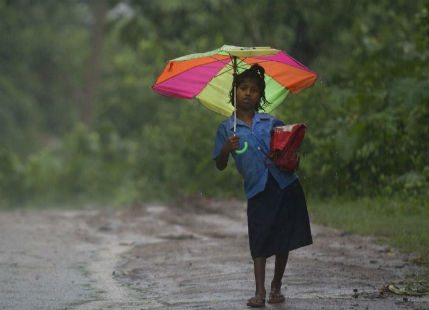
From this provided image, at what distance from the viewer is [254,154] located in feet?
21.4

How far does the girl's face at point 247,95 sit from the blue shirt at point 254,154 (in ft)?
0.37

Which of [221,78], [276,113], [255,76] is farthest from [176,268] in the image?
[276,113]

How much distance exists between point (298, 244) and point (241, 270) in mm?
2065

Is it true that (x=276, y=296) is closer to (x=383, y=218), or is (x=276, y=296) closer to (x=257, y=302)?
(x=257, y=302)

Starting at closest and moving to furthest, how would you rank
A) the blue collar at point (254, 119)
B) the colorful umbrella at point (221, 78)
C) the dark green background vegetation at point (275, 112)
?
the blue collar at point (254, 119) → the colorful umbrella at point (221, 78) → the dark green background vegetation at point (275, 112)

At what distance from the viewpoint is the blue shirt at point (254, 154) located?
21.4 feet

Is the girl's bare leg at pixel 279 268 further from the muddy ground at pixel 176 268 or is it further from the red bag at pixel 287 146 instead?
the red bag at pixel 287 146

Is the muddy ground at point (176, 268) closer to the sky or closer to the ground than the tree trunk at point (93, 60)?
closer to the ground

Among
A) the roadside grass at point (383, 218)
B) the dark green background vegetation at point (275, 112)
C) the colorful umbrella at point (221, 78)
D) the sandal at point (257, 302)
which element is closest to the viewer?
the sandal at point (257, 302)

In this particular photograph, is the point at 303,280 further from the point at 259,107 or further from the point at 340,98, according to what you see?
the point at 340,98

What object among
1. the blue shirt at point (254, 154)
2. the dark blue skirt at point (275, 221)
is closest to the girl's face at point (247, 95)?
the blue shirt at point (254, 154)

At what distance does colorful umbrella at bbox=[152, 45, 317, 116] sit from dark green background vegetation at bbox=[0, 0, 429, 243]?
271 cm

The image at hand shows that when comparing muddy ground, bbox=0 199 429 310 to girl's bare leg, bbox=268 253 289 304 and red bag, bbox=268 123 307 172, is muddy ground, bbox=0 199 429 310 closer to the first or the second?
girl's bare leg, bbox=268 253 289 304

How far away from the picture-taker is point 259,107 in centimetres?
698
